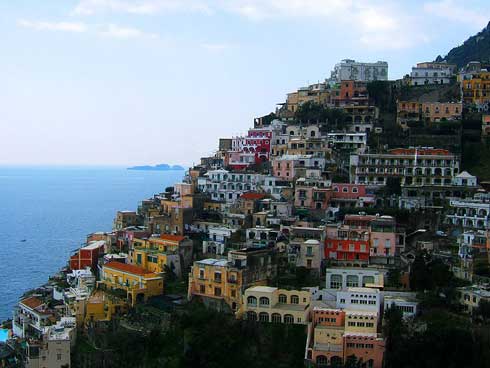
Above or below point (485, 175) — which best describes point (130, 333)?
below

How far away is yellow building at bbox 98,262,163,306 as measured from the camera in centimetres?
3706

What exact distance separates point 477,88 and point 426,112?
6.38 m

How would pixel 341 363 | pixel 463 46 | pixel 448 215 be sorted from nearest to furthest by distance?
pixel 341 363, pixel 448 215, pixel 463 46

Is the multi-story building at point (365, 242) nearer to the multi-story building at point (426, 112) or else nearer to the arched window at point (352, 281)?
the arched window at point (352, 281)

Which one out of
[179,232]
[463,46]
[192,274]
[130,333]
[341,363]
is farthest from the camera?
[463,46]

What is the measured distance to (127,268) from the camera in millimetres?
38812

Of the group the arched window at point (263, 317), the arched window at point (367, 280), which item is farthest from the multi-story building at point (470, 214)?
the arched window at point (263, 317)

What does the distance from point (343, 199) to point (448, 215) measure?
7159 millimetres

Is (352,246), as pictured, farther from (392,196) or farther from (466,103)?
(466,103)

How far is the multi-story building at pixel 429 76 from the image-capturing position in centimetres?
6431

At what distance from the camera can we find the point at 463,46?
9288cm

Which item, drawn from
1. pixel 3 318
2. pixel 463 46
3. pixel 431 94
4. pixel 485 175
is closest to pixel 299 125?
pixel 431 94

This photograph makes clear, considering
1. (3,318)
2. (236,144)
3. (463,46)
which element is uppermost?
(463,46)

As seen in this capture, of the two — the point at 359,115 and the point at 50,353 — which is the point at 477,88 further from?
the point at 50,353
